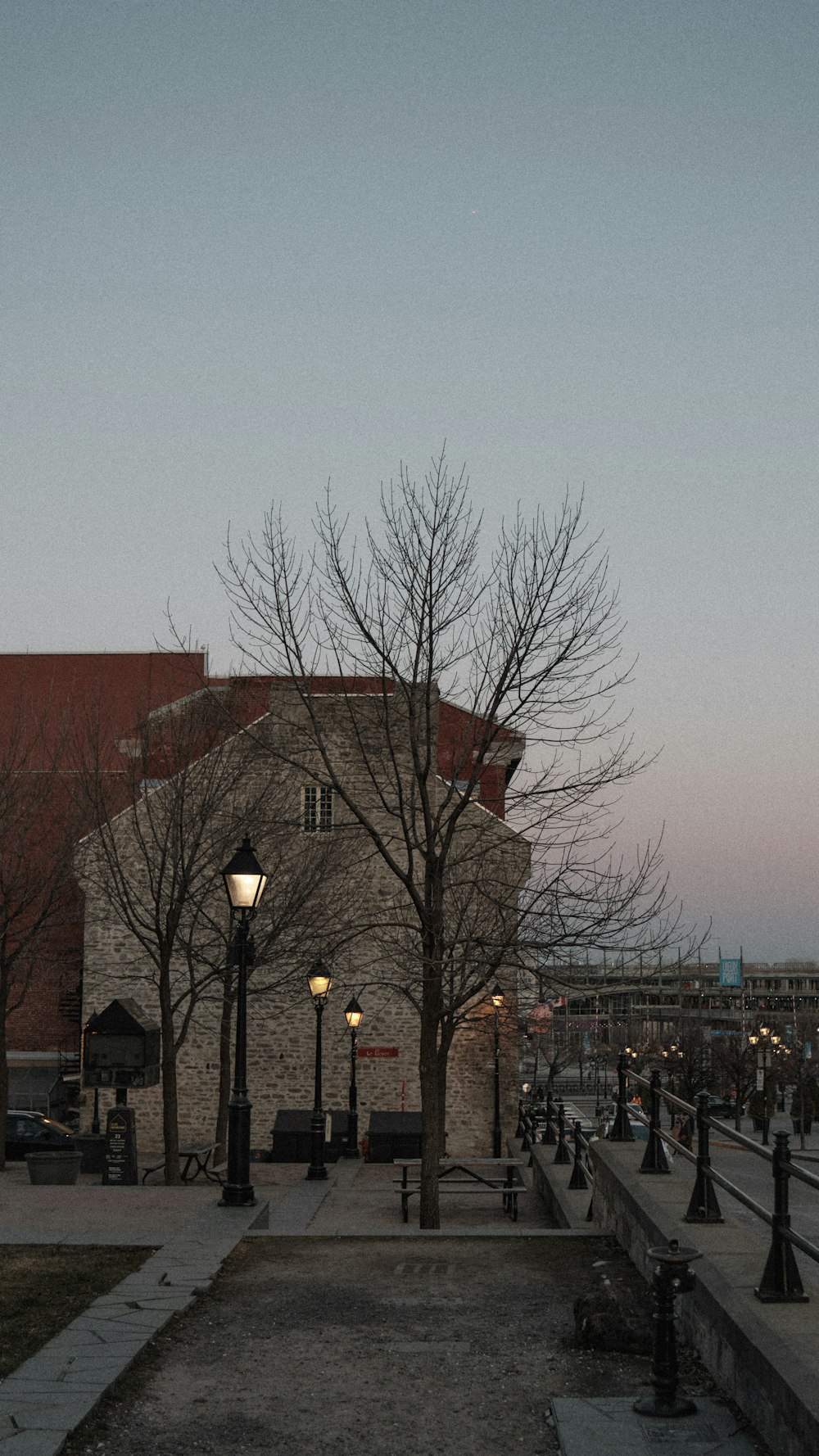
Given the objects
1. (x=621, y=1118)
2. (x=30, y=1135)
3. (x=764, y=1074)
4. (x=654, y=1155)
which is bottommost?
(x=764, y=1074)

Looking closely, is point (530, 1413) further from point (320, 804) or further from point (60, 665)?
point (60, 665)

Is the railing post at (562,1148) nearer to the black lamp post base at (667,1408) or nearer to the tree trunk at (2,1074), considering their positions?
the tree trunk at (2,1074)

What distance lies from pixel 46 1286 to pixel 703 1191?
4.47 meters

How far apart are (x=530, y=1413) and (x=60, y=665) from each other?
48878 mm

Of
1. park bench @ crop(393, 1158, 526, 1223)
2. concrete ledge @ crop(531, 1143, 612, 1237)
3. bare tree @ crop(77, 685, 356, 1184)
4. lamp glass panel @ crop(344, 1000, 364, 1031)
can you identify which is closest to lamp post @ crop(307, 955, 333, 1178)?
bare tree @ crop(77, 685, 356, 1184)

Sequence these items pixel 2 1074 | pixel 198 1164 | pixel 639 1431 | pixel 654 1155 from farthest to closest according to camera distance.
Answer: pixel 2 1074, pixel 198 1164, pixel 654 1155, pixel 639 1431

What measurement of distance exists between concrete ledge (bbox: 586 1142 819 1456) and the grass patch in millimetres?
3595

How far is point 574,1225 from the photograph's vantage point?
13.5 m

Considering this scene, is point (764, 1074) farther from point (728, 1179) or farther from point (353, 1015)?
point (728, 1179)

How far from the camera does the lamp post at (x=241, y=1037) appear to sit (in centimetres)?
1212

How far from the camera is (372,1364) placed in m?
7.00

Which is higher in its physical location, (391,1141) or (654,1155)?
(654,1155)

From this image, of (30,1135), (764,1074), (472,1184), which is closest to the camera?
(472,1184)

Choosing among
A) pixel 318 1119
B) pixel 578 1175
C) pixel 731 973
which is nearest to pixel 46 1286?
pixel 578 1175
